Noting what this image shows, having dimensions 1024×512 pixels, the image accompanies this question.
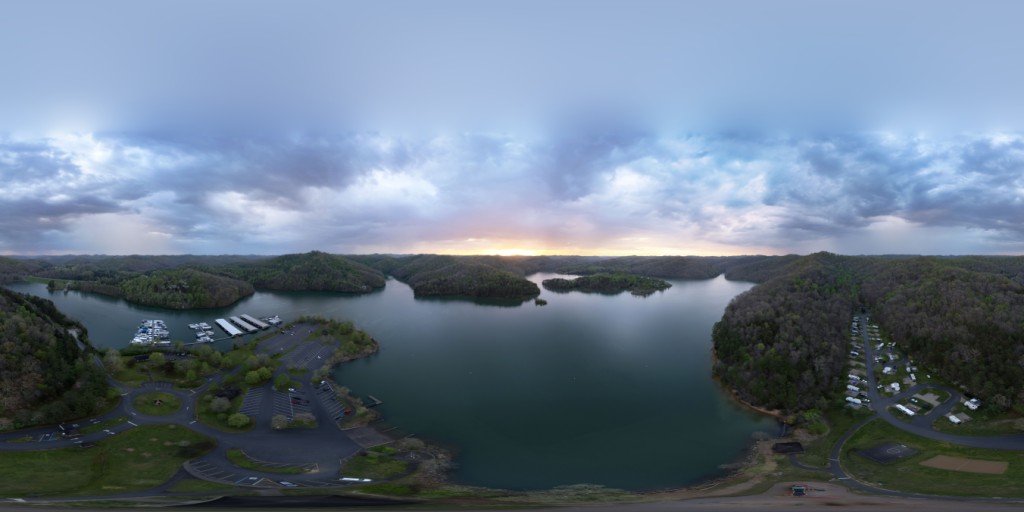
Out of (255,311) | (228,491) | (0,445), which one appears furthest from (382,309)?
(228,491)

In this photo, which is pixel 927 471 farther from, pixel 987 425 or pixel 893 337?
pixel 893 337

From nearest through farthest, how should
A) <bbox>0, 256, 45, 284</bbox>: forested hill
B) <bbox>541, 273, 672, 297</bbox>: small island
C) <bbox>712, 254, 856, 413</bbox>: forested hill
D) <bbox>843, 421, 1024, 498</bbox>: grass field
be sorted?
<bbox>843, 421, 1024, 498</bbox>: grass field < <bbox>712, 254, 856, 413</bbox>: forested hill < <bbox>0, 256, 45, 284</bbox>: forested hill < <bbox>541, 273, 672, 297</bbox>: small island

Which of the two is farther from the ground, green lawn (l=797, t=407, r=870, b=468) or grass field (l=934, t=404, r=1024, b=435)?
grass field (l=934, t=404, r=1024, b=435)

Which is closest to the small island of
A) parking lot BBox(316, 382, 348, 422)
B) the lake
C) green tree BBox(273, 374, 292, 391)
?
the lake

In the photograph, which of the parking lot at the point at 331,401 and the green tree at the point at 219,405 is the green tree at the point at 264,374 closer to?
the parking lot at the point at 331,401

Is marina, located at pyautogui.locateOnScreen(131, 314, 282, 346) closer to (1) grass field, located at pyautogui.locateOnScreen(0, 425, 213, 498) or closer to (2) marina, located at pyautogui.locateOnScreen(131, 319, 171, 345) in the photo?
(2) marina, located at pyautogui.locateOnScreen(131, 319, 171, 345)

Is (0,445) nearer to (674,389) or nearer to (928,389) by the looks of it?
(674,389)
